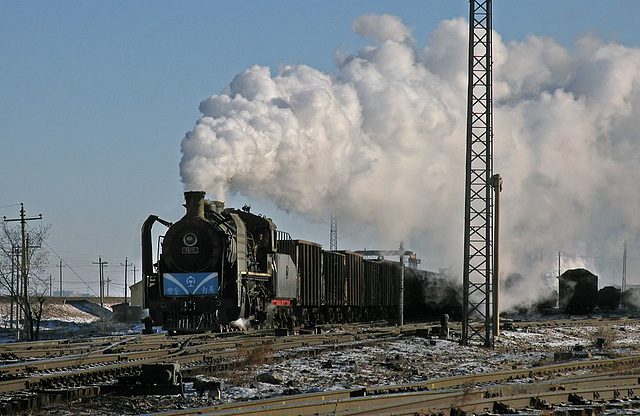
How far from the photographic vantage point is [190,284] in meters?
24.0

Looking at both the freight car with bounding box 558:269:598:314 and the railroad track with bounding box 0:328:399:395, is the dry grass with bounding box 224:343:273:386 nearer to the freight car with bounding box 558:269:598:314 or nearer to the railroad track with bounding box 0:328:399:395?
the railroad track with bounding box 0:328:399:395

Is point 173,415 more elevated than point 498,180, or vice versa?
point 498,180

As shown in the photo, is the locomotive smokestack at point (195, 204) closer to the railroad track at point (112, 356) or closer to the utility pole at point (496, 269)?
the railroad track at point (112, 356)

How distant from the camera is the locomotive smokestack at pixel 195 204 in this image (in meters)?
24.4

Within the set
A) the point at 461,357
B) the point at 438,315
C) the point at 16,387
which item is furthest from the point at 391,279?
the point at 16,387

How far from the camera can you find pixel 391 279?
153 ft

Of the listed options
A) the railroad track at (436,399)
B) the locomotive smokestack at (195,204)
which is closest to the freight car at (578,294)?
the locomotive smokestack at (195,204)

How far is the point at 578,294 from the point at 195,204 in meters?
37.1

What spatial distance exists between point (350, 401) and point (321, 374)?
456 cm

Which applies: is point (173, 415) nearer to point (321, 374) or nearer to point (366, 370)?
point (321, 374)

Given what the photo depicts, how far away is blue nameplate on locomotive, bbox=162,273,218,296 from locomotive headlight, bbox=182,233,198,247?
85 centimetres

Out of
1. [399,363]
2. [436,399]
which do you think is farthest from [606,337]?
[436,399]

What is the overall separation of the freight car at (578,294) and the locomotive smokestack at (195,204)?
3639 cm

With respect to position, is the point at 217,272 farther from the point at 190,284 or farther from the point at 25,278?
the point at 25,278
